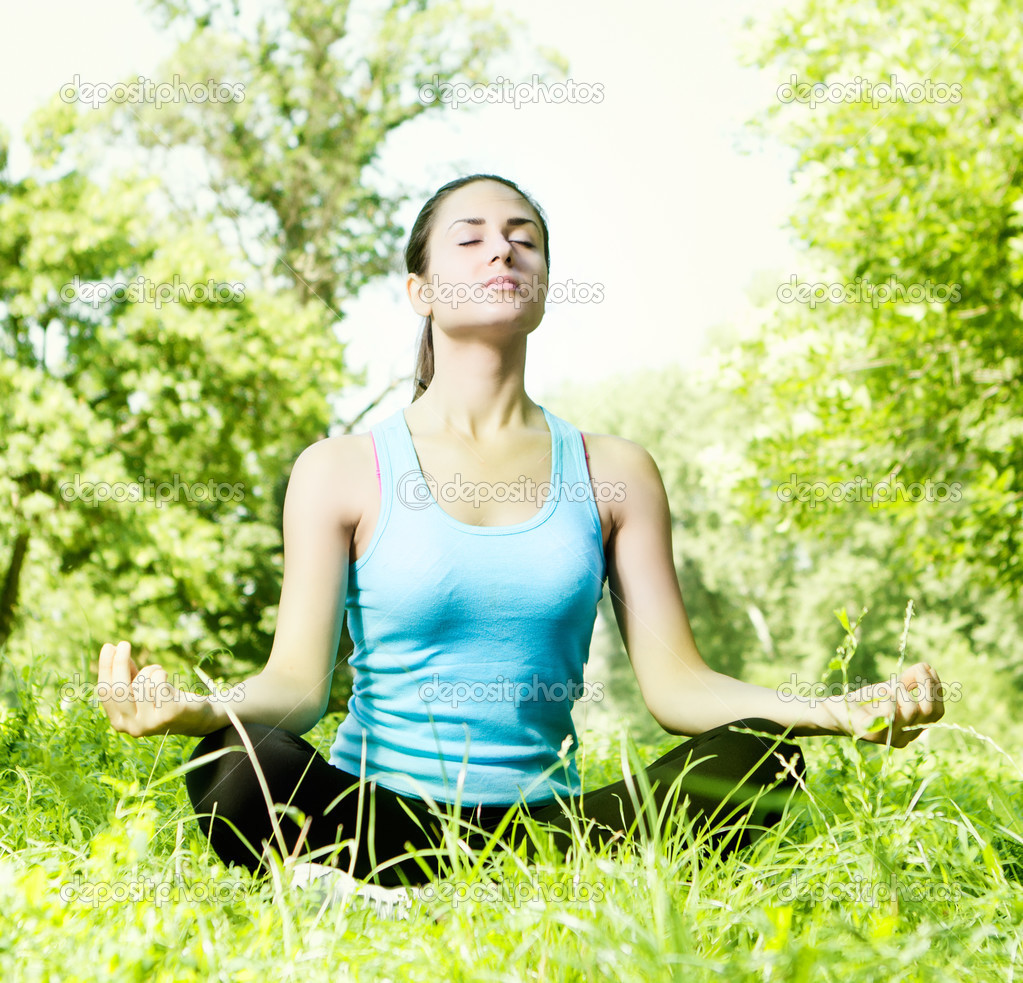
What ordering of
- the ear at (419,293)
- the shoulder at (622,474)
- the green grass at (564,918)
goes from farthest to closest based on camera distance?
the ear at (419,293) → the shoulder at (622,474) → the green grass at (564,918)

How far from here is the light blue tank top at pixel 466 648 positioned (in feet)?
7.84

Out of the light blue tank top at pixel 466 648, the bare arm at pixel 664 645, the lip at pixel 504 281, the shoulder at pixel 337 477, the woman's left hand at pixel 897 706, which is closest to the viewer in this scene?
the woman's left hand at pixel 897 706

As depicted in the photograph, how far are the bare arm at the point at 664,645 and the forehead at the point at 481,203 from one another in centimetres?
69

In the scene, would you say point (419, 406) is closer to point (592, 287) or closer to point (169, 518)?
point (592, 287)

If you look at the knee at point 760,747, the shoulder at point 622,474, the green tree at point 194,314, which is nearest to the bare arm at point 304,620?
the shoulder at point 622,474

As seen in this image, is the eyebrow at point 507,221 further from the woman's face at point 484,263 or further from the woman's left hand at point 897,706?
the woman's left hand at point 897,706

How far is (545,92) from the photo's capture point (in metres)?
13.6

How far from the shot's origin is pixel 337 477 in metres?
2.57

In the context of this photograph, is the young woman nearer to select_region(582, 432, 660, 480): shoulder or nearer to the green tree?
select_region(582, 432, 660, 480): shoulder

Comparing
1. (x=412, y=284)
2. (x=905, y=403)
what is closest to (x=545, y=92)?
(x=905, y=403)

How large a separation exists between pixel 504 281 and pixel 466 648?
932 millimetres

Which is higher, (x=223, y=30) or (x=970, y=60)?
(x=223, y=30)

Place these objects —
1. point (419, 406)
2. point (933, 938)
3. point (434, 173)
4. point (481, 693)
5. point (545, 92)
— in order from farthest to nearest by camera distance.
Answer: point (434, 173)
point (545, 92)
point (419, 406)
point (481, 693)
point (933, 938)

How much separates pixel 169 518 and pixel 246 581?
1.82m
